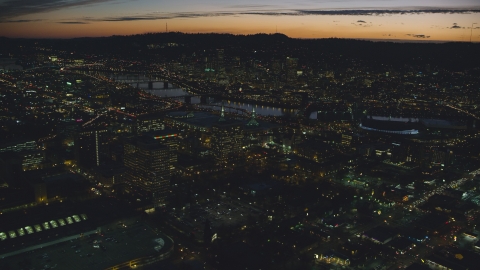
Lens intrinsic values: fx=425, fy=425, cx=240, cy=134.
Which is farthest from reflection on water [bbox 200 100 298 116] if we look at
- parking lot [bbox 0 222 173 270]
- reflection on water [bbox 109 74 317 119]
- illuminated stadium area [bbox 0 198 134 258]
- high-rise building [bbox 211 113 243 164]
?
parking lot [bbox 0 222 173 270]

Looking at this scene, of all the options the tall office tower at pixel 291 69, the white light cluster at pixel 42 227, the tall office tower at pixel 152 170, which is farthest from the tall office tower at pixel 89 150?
the tall office tower at pixel 291 69

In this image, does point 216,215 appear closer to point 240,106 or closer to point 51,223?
point 51,223

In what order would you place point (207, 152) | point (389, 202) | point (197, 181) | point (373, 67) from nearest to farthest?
point (389, 202) → point (197, 181) → point (207, 152) → point (373, 67)

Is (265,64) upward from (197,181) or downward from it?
upward

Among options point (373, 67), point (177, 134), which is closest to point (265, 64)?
point (373, 67)

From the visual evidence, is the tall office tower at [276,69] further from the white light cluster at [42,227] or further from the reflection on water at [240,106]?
the white light cluster at [42,227]

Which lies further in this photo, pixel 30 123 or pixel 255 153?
pixel 30 123

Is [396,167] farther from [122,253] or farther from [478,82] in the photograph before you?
[478,82]

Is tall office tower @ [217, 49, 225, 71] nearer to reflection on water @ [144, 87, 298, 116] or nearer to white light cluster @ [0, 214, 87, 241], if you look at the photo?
reflection on water @ [144, 87, 298, 116]
